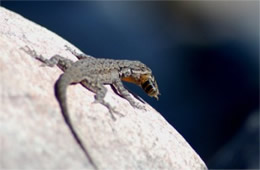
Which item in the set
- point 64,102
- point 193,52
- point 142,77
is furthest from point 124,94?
point 193,52

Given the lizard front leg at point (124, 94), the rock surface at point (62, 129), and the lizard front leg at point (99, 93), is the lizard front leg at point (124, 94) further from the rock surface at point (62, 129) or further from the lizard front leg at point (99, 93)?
the lizard front leg at point (99, 93)

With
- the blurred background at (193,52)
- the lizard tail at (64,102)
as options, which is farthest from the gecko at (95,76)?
the blurred background at (193,52)

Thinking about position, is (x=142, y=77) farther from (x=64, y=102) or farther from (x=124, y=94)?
(x=64, y=102)

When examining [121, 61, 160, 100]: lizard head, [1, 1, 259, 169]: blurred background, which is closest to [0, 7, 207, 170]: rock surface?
[121, 61, 160, 100]: lizard head

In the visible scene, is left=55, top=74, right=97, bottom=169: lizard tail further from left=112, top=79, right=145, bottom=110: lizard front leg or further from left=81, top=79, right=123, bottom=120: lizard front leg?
left=112, top=79, right=145, bottom=110: lizard front leg

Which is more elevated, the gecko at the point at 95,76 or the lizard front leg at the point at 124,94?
the gecko at the point at 95,76

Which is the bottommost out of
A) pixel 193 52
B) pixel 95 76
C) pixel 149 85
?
pixel 193 52

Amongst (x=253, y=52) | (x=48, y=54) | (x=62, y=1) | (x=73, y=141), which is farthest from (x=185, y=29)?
(x=73, y=141)

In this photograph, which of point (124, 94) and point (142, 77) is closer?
point (124, 94)
